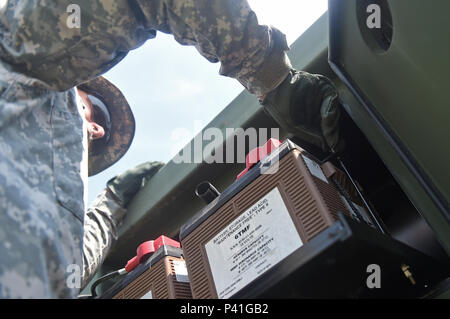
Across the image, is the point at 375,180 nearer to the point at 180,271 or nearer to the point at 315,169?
the point at 315,169

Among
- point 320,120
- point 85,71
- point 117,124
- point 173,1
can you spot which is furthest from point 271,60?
point 117,124

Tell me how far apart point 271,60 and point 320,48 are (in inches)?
12.2

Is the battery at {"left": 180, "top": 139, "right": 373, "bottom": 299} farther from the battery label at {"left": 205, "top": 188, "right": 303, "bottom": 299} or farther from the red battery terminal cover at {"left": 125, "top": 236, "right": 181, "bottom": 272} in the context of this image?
the red battery terminal cover at {"left": 125, "top": 236, "right": 181, "bottom": 272}

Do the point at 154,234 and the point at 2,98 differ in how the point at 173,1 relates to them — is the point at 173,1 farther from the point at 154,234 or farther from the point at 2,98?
the point at 154,234

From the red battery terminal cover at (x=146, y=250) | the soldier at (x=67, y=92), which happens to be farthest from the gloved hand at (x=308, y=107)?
the red battery terminal cover at (x=146, y=250)

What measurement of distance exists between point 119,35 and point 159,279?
0.70 m

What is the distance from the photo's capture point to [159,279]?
115cm

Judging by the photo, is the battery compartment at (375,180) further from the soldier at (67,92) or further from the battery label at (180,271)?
the battery label at (180,271)

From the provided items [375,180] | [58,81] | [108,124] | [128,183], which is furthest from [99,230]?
[375,180]

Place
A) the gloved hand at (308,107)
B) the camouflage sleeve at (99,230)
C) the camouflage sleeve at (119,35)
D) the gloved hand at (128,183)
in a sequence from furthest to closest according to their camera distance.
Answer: the gloved hand at (128,183) < the camouflage sleeve at (99,230) < the gloved hand at (308,107) < the camouflage sleeve at (119,35)

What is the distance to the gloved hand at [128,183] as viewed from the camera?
205 centimetres

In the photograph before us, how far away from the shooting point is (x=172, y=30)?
1168 millimetres

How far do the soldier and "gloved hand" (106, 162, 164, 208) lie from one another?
92 centimetres
